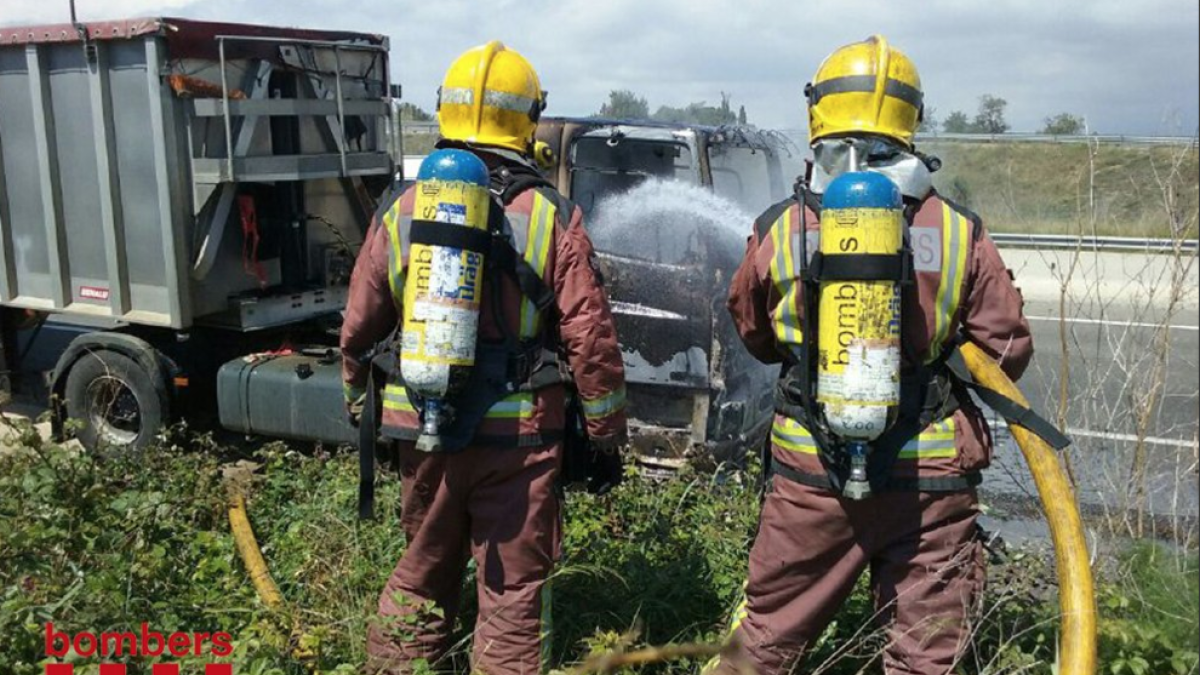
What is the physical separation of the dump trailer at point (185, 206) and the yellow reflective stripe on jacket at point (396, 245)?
2.99 metres

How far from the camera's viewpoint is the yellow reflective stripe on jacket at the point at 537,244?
2.89 meters

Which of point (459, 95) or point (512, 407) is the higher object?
point (459, 95)

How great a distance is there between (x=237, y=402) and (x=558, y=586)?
3.05m

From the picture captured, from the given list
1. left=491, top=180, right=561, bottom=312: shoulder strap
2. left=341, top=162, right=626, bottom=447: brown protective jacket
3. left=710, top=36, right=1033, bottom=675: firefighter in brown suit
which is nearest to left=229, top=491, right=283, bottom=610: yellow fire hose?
left=341, top=162, right=626, bottom=447: brown protective jacket

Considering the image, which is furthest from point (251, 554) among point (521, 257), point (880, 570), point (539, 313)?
point (880, 570)

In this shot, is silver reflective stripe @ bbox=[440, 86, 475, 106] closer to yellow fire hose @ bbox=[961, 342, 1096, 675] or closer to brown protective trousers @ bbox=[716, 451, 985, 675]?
brown protective trousers @ bbox=[716, 451, 985, 675]

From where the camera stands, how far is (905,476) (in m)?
2.60

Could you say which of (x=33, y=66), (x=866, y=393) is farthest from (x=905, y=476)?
(x=33, y=66)

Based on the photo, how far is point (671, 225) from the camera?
5328 millimetres

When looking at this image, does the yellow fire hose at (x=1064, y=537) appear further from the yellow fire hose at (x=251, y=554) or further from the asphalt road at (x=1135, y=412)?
the yellow fire hose at (x=251, y=554)

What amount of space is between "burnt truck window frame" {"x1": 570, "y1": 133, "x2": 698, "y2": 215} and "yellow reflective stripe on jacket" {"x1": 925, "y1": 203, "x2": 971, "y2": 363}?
2.94m

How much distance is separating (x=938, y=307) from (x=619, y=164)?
318 cm

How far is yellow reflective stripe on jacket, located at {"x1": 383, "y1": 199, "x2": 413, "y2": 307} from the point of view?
288cm

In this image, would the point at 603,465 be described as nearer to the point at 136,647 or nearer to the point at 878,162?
the point at 878,162
